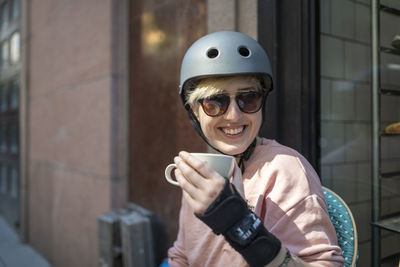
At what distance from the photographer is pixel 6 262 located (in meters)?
4.85

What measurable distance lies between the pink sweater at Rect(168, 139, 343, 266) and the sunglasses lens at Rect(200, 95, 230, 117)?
23 cm

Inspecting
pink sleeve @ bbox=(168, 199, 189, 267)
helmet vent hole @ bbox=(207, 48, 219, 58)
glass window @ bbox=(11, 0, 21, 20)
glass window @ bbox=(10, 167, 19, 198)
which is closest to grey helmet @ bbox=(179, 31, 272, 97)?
helmet vent hole @ bbox=(207, 48, 219, 58)

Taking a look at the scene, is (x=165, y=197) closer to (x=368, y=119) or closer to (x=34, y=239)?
(x=368, y=119)

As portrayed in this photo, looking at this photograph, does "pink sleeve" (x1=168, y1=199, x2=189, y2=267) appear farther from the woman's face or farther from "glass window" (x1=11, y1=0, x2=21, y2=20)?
"glass window" (x1=11, y1=0, x2=21, y2=20)

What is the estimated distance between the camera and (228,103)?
1.26 metres

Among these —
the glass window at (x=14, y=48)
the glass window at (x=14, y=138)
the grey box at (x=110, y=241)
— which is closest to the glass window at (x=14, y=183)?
the glass window at (x=14, y=138)

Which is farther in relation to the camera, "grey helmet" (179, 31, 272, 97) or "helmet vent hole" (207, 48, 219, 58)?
"helmet vent hole" (207, 48, 219, 58)

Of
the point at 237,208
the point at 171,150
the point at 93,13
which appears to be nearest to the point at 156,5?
the point at 93,13

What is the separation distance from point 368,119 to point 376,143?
16cm

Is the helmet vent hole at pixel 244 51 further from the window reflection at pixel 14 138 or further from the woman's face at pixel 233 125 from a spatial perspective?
the window reflection at pixel 14 138

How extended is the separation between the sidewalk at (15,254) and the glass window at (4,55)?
395 centimetres

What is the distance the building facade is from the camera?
5.99ft

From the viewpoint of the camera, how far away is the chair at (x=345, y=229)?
3.62 ft

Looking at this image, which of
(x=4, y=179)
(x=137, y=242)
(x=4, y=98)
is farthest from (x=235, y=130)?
(x=4, y=179)
